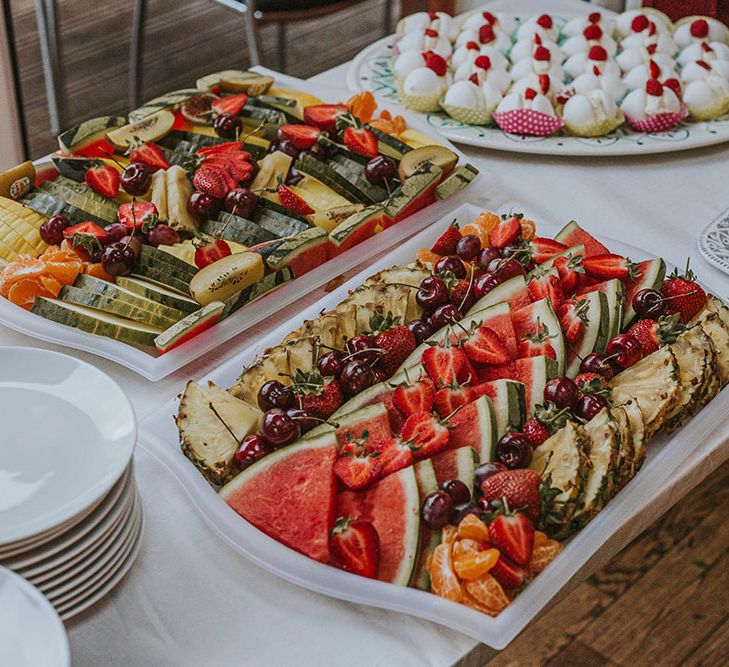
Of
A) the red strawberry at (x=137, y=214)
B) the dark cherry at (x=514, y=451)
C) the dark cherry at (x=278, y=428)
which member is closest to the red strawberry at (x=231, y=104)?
the red strawberry at (x=137, y=214)

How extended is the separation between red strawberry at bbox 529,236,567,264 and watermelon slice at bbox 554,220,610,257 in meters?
0.03

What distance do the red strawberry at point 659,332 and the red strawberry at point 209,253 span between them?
716 mm

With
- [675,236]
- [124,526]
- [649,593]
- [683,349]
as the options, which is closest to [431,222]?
[675,236]

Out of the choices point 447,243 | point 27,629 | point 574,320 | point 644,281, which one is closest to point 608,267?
point 644,281

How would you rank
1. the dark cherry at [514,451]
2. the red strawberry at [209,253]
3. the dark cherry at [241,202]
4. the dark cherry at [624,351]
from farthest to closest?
the dark cherry at [241,202] → the red strawberry at [209,253] → the dark cherry at [624,351] → the dark cherry at [514,451]

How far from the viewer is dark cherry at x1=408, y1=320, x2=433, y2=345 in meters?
1.51

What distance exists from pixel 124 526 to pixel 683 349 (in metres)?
0.84

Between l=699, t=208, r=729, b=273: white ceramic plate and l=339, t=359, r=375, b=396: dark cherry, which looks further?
l=699, t=208, r=729, b=273: white ceramic plate

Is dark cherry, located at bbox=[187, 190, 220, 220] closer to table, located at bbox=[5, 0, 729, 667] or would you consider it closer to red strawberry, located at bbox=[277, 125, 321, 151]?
red strawberry, located at bbox=[277, 125, 321, 151]

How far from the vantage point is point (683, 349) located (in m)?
1.44

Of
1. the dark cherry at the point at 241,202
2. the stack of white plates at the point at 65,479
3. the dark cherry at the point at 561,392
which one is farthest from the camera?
the dark cherry at the point at 241,202

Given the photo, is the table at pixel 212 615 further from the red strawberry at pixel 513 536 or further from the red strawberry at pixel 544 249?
the red strawberry at pixel 544 249

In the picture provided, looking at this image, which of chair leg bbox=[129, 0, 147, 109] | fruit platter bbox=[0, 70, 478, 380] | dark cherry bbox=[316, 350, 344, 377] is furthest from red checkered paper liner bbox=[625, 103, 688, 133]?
chair leg bbox=[129, 0, 147, 109]

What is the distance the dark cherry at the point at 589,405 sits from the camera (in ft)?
4.38
